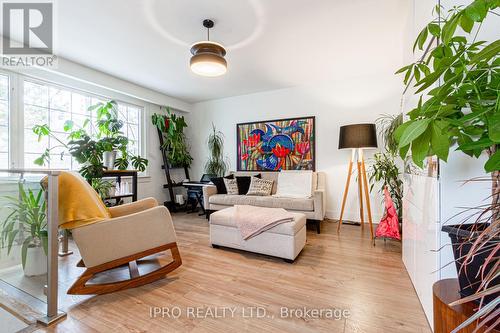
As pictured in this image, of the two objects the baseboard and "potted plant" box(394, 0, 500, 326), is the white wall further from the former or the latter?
"potted plant" box(394, 0, 500, 326)

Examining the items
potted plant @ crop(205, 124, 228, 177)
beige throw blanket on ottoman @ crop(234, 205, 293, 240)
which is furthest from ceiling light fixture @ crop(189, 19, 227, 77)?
potted plant @ crop(205, 124, 228, 177)

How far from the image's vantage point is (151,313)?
1.46m

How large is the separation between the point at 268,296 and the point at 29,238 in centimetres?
200

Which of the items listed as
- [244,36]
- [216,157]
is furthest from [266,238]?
[216,157]

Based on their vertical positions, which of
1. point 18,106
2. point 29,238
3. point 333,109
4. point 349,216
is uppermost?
point 333,109

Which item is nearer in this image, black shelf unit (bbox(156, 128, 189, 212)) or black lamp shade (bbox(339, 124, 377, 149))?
black lamp shade (bbox(339, 124, 377, 149))

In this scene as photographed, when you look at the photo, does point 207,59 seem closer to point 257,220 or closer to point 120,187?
point 257,220

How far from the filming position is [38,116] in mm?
3080

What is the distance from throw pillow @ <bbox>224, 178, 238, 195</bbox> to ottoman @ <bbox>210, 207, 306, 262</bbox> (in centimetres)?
135

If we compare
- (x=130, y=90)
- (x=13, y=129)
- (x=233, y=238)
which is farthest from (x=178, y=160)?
(x=233, y=238)

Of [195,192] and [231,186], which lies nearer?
[231,186]

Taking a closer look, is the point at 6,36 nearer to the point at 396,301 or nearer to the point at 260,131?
the point at 260,131

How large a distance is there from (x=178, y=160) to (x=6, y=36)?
2.94 metres

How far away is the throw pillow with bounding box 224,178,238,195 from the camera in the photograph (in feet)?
13.1
